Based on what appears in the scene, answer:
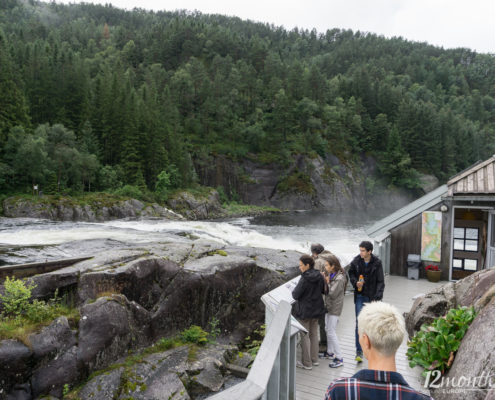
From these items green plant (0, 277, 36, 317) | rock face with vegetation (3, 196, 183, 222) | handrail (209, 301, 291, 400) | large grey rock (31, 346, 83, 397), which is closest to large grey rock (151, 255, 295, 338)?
large grey rock (31, 346, 83, 397)

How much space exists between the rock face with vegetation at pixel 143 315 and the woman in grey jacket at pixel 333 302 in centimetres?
418

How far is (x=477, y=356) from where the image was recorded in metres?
3.84

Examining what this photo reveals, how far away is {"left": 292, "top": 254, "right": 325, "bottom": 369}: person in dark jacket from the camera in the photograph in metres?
6.05

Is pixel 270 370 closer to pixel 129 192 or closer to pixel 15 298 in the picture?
pixel 15 298

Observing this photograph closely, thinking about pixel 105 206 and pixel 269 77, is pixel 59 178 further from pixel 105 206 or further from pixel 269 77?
pixel 269 77

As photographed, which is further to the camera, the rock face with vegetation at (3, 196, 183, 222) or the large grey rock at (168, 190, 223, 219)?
the large grey rock at (168, 190, 223, 219)

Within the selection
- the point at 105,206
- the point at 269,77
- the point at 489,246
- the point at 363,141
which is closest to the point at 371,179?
the point at 363,141

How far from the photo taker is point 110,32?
117875 millimetres

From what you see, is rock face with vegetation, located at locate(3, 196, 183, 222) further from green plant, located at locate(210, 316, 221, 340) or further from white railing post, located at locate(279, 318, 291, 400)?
white railing post, located at locate(279, 318, 291, 400)

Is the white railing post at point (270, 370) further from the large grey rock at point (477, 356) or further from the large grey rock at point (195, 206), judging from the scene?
the large grey rock at point (195, 206)

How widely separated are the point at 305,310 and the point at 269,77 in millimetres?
88730

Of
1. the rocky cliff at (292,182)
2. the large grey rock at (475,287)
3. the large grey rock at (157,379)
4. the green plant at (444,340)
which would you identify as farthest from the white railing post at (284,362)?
the rocky cliff at (292,182)

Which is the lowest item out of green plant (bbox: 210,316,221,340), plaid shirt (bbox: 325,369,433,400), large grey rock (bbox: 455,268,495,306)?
green plant (bbox: 210,316,221,340)

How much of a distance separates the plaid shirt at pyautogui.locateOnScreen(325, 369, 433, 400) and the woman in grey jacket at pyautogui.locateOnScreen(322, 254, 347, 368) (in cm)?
404
